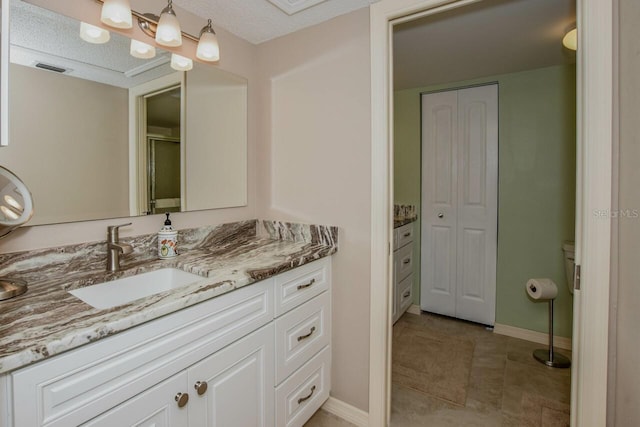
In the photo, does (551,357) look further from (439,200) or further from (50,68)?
(50,68)

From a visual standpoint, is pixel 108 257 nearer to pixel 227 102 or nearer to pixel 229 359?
pixel 229 359

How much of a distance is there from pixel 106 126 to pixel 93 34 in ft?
1.19

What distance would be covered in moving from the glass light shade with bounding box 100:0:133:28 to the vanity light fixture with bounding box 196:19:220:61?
0.35 meters

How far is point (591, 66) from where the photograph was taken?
1121mm

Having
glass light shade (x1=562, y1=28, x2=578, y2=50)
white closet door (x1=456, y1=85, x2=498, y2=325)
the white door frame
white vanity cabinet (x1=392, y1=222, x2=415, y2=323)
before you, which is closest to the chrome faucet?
the white door frame

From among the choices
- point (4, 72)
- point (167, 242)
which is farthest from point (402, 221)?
point (4, 72)

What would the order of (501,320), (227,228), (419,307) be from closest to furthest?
(227,228), (501,320), (419,307)

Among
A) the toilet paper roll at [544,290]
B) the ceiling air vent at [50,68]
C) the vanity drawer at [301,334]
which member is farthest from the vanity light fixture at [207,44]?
the toilet paper roll at [544,290]

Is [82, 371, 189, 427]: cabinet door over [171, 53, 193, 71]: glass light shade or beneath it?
beneath

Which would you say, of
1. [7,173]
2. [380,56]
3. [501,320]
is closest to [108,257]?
[7,173]

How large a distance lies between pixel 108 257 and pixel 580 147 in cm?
189

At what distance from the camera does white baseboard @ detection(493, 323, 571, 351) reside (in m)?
2.43

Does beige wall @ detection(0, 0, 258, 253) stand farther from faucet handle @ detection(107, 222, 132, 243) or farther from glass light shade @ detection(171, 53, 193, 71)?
glass light shade @ detection(171, 53, 193, 71)

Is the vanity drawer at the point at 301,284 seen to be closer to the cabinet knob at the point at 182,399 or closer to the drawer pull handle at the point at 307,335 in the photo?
the drawer pull handle at the point at 307,335
